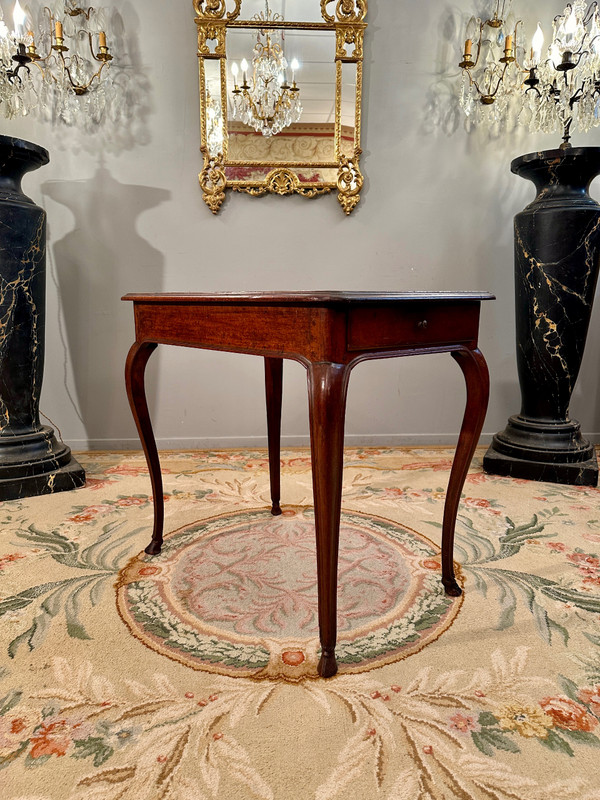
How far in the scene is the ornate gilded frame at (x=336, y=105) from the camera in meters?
2.53

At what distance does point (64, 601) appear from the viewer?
1385 mm

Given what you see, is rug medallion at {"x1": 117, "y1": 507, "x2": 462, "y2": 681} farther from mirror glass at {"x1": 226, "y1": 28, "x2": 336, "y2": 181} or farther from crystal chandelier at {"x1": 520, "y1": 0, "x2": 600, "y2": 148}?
crystal chandelier at {"x1": 520, "y1": 0, "x2": 600, "y2": 148}

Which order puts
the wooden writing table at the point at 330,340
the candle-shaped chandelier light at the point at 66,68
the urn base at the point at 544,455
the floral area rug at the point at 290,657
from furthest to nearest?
1. the candle-shaped chandelier light at the point at 66,68
2. the urn base at the point at 544,455
3. the wooden writing table at the point at 330,340
4. the floral area rug at the point at 290,657

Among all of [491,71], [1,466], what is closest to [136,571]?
[1,466]

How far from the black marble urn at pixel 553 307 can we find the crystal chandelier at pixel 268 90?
1145mm

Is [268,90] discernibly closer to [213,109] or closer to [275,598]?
[213,109]

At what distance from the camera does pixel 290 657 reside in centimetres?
118

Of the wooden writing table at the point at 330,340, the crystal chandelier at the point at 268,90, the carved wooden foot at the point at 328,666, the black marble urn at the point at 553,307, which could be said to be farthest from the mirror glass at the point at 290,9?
the carved wooden foot at the point at 328,666

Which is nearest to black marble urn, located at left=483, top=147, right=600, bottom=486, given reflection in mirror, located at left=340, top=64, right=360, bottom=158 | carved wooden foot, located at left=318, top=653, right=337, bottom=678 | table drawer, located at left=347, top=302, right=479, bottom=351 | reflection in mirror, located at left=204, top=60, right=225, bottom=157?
reflection in mirror, located at left=340, top=64, right=360, bottom=158

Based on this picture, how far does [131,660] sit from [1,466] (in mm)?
1326

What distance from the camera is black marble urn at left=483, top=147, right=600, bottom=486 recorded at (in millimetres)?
2246

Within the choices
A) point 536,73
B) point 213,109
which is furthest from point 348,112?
point 536,73

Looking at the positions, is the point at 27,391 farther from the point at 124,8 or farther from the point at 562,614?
the point at 562,614

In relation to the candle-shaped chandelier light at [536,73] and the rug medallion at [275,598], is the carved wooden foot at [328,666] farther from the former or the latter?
the candle-shaped chandelier light at [536,73]
